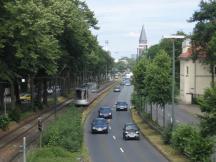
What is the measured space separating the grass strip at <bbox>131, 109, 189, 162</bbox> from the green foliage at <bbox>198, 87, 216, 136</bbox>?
7709mm

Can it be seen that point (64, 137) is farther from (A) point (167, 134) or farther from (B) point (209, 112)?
(B) point (209, 112)

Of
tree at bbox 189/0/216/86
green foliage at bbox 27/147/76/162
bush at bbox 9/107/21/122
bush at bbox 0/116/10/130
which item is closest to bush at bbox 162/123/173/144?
green foliage at bbox 27/147/76/162

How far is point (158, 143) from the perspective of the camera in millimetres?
51406

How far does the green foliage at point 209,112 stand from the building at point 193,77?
2477 inches

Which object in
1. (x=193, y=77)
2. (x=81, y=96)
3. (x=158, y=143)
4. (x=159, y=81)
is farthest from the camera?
(x=193, y=77)

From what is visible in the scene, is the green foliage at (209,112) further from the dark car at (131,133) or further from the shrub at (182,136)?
the dark car at (131,133)

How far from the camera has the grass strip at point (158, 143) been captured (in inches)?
1657

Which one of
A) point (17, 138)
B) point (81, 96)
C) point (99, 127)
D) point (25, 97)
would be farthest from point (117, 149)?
point (25, 97)

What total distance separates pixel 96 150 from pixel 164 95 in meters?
13.8

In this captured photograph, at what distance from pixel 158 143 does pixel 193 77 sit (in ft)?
169

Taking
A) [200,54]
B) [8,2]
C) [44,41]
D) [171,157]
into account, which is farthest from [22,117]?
[200,54]

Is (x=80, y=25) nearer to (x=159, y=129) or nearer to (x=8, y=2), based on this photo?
(x=159, y=129)

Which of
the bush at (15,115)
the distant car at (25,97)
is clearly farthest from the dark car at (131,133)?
the distant car at (25,97)

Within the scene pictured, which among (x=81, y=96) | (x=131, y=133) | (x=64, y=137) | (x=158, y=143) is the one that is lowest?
(x=158, y=143)
